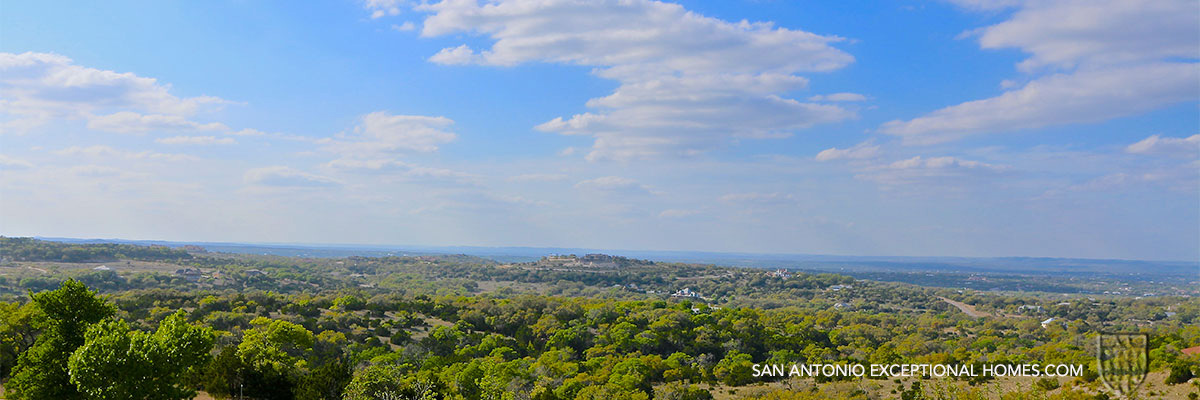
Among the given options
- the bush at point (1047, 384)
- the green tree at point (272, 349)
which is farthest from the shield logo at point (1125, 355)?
the green tree at point (272, 349)

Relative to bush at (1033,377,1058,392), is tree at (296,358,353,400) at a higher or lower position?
higher

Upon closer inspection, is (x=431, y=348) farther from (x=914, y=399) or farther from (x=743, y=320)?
(x=914, y=399)

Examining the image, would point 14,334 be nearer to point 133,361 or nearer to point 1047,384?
point 133,361

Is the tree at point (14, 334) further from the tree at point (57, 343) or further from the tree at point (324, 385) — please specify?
the tree at point (324, 385)

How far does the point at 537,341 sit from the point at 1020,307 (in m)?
72.5

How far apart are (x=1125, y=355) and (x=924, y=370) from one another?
16.2 m

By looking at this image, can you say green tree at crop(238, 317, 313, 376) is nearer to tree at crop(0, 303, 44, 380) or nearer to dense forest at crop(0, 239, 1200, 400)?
dense forest at crop(0, 239, 1200, 400)

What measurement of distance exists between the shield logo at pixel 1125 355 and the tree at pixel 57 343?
22737 millimetres

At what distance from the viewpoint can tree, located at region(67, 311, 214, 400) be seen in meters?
16.2

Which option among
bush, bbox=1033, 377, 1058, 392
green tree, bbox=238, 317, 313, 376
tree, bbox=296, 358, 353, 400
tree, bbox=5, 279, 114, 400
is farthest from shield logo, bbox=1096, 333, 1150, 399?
tree, bbox=5, 279, 114, 400

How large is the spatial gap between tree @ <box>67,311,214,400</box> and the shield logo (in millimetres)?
20546

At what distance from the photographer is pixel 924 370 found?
29.4 metres

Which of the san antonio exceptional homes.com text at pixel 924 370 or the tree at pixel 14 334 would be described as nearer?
the tree at pixel 14 334

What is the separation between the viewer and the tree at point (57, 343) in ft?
56.5
